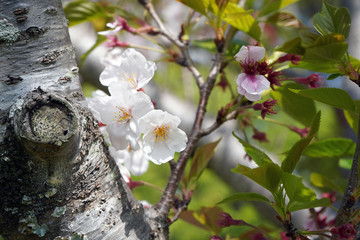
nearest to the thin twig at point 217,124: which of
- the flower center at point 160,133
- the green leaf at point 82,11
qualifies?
the flower center at point 160,133

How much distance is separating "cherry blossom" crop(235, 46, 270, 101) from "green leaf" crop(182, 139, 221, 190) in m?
0.19

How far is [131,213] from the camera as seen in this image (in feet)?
1.94

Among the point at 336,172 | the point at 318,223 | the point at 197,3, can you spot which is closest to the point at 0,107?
the point at 197,3

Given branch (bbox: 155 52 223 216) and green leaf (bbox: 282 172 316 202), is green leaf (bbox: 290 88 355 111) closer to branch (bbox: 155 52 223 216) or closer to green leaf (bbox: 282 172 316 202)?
green leaf (bbox: 282 172 316 202)

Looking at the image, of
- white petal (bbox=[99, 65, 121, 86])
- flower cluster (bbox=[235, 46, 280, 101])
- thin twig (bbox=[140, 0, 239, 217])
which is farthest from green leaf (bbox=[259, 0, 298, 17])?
white petal (bbox=[99, 65, 121, 86])

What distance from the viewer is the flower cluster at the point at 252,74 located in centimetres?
60

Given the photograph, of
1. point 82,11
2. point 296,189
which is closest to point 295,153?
point 296,189

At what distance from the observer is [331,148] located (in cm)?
78

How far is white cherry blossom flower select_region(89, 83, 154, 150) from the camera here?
2.03ft

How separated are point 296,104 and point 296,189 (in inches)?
10.1

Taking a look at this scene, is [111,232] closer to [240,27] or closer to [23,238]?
[23,238]

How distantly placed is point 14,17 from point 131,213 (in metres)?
0.34

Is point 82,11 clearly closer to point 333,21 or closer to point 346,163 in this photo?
point 333,21

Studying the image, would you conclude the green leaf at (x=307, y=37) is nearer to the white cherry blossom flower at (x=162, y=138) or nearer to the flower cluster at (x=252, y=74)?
the flower cluster at (x=252, y=74)
